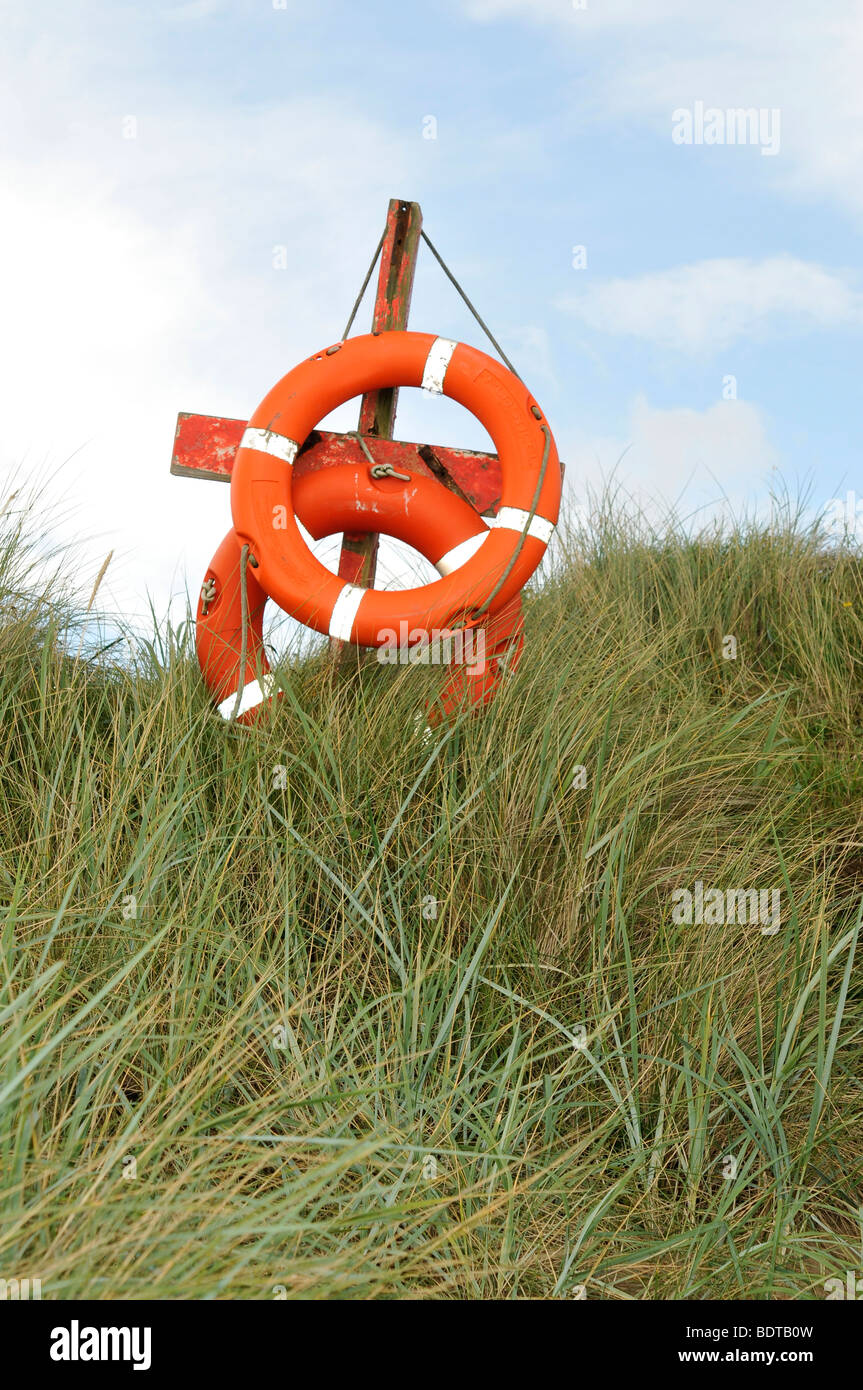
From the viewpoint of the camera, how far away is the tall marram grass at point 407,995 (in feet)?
5.13

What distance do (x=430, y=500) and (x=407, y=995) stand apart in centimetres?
213

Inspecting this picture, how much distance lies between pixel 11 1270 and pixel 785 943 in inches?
74.2

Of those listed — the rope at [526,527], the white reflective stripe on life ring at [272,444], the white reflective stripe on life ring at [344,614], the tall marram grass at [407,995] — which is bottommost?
the tall marram grass at [407,995]

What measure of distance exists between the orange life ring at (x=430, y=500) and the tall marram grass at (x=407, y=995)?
0.87 ft

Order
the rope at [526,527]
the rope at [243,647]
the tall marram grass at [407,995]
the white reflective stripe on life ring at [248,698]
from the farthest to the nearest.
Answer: the rope at [526,527]
the white reflective stripe on life ring at [248,698]
the rope at [243,647]
the tall marram grass at [407,995]

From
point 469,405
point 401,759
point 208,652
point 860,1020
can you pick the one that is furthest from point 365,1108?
point 469,405

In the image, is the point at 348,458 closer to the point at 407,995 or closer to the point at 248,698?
the point at 248,698

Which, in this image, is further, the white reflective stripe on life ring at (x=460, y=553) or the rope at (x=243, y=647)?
the white reflective stripe on life ring at (x=460, y=553)

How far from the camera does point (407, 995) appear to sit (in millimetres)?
2170

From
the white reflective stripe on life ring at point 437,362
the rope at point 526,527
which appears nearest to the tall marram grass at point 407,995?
the rope at point 526,527

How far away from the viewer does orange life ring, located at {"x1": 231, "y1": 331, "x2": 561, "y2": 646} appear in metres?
3.41

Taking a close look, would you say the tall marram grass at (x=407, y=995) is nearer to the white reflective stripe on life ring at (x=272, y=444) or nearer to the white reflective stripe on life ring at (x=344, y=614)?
the white reflective stripe on life ring at (x=344, y=614)

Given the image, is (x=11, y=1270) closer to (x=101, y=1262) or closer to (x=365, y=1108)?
(x=101, y=1262)

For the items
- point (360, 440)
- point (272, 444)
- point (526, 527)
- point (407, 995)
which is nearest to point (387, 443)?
point (360, 440)
